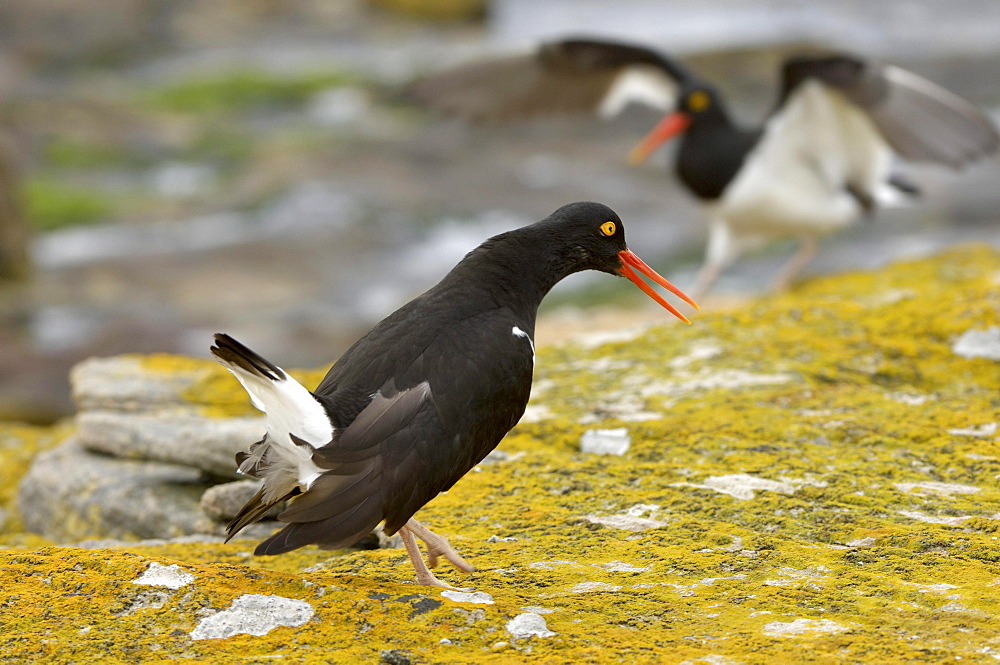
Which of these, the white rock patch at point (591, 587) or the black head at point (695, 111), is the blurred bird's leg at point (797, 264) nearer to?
the black head at point (695, 111)

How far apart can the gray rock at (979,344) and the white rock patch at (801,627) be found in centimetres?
252

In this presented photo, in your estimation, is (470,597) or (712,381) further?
(712,381)

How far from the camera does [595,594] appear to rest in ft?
10.7

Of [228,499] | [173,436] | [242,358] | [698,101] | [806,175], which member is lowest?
[228,499]

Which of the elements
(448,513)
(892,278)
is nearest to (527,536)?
(448,513)

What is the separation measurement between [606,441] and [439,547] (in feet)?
4.02

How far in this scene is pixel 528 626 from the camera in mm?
3004

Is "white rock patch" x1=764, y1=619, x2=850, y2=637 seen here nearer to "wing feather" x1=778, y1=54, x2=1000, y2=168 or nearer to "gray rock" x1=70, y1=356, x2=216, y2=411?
"gray rock" x1=70, y1=356, x2=216, y2=411

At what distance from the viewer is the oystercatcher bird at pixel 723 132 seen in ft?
31.3

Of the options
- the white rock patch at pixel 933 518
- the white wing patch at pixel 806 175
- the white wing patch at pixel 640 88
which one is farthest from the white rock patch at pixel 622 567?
the white wing patch at pixel 640 88

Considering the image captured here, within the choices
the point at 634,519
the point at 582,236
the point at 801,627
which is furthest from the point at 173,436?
the point at 801,627

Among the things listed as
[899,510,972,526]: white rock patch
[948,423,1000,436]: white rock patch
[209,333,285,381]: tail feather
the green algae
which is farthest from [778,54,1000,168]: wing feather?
[209,333,285,381]: tail feather

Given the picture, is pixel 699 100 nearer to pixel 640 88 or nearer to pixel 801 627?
pixel 640 88

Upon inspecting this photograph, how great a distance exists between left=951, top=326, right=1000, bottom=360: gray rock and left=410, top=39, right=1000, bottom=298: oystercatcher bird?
408 centimetres
